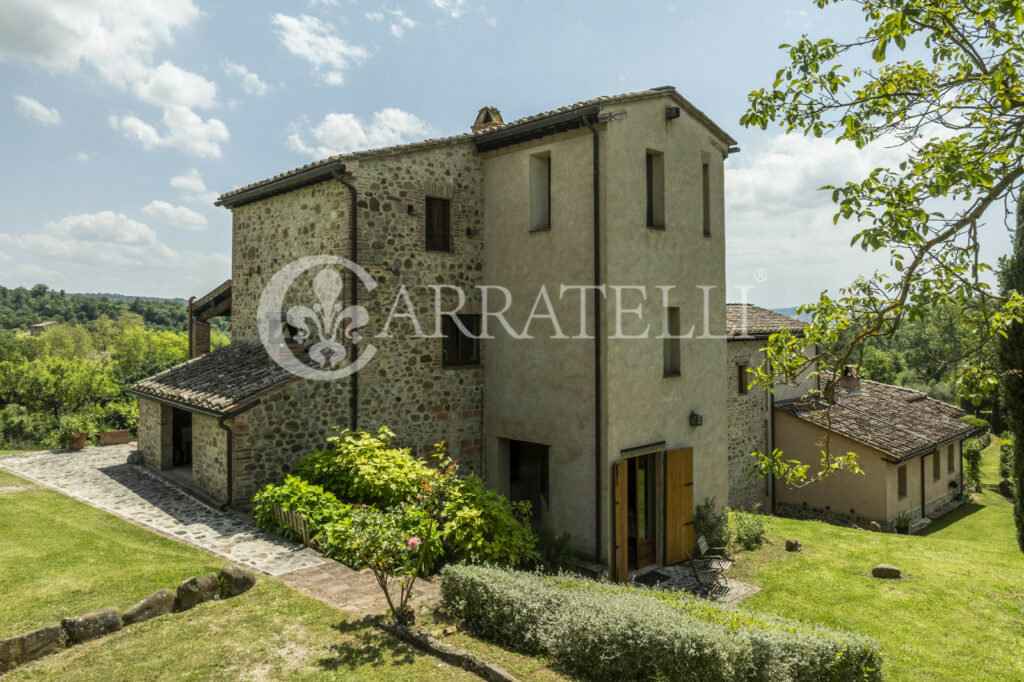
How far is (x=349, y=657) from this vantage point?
619 cm

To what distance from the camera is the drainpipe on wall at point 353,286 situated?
1168 cm

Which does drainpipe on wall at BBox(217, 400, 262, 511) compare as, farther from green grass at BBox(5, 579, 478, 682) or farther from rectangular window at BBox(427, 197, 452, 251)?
rectangular window at BBox(427, 197, 452, 251)

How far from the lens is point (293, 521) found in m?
9.67

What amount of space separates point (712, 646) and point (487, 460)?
8.05 m

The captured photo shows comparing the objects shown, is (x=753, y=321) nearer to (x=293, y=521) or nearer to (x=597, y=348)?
(x=597, y=348)

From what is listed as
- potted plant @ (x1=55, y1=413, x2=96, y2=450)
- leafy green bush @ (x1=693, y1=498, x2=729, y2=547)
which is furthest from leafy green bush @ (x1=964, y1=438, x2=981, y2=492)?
potted plant @ (x1=55, y1=413, x2=96, y2=450)

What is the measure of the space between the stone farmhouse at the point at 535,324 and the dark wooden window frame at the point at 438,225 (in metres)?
0.05

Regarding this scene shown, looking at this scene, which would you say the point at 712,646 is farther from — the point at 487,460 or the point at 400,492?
the point at 487,460

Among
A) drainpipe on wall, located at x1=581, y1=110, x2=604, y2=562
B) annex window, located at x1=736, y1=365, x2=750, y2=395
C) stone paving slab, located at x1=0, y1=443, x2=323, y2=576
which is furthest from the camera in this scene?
annex window, located at x1=736, y1=365, x2=750, y2=395

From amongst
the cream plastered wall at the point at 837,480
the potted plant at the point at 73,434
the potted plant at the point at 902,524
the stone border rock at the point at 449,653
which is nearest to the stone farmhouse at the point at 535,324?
the stone border rock at the point at 449,653

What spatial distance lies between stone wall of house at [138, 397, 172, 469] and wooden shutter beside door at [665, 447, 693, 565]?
11867 millimetres

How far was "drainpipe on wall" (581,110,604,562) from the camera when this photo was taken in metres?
11.0

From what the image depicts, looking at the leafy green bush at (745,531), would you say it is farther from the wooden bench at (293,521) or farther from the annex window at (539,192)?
the wooden bench at (293,521)

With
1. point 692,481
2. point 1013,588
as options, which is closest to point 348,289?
point 692,481
